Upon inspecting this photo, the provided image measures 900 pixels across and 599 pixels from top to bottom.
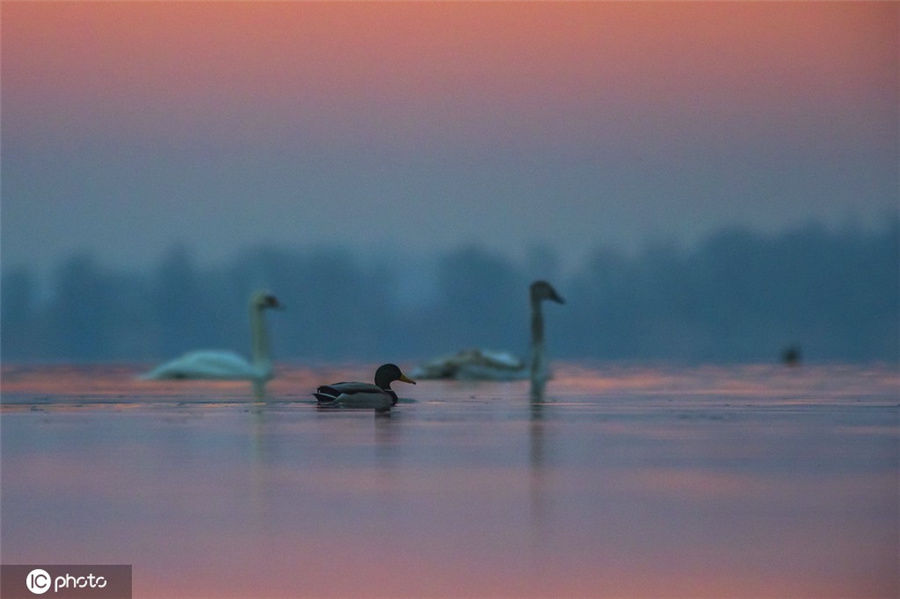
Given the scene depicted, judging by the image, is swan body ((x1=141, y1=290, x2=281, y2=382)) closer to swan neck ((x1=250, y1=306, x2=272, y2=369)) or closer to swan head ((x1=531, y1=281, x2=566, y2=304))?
swan neck ((x1=250, y1=306, x2=272, y2=369))

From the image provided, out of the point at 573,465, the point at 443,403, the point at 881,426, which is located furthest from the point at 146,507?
the point at 443,403

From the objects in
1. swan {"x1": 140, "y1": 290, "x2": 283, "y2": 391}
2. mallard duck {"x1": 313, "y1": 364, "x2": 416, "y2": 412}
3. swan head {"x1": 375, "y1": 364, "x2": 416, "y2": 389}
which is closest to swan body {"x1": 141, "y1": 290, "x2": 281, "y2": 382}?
swan {"x1": 140, "y1": 290, "x2": 283, "y2": 391}

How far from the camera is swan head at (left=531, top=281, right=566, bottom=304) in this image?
21109 millimetres

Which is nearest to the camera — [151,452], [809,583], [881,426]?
[809,583]

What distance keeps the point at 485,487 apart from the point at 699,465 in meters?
1.55

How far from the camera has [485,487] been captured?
26.1 feet

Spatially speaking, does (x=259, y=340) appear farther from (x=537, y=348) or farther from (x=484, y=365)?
(x=537, y=348)

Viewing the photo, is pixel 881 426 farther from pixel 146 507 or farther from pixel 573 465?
pixel 146 507

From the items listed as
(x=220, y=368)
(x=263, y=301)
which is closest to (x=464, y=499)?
(x=220, y=368)

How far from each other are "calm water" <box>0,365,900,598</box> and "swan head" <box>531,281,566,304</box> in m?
7.74

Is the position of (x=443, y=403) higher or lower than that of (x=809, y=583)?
higher

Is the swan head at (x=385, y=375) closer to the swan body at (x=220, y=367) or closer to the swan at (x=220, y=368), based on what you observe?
the swan at (x=220, y=368)

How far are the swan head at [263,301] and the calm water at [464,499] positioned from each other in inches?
325

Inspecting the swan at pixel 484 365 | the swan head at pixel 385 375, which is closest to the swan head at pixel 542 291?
the swan at pixel 484 365
